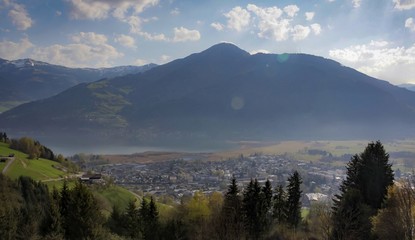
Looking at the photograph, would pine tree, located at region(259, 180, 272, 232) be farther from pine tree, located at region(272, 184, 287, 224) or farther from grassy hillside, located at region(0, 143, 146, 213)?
grassy hillside, located at region(0, 143, 146, 213)

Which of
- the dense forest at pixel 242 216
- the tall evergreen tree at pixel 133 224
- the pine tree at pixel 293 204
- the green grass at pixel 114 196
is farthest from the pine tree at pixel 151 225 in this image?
the green grass at pixel 114 196

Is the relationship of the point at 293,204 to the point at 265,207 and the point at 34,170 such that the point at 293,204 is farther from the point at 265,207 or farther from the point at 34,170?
the point at 34,170

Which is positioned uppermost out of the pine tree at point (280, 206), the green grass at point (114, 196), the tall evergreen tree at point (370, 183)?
the tall evergreen tree at point (370, 183)

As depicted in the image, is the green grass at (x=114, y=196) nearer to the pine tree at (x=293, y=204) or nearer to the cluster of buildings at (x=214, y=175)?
the cluster of buildings at (x=214, y=175)

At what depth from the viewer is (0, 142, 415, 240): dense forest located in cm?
2302

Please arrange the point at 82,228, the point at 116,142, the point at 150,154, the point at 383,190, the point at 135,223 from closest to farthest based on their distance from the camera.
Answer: the point at 82,228, the point at 383,190, the point at 135,223, the point at 150,154, the point at 116,142

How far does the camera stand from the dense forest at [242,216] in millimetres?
23016

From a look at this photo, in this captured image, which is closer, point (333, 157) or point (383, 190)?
point (383, 190)

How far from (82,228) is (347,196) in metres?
19.9

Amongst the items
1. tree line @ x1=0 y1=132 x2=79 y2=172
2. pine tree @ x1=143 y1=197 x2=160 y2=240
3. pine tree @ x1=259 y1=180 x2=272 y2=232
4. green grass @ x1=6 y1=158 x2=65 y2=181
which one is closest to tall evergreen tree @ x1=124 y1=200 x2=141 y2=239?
pine tree @ x1=143 y1=197 x2=160 y2=240

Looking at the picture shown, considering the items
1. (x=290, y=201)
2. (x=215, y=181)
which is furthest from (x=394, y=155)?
(x=290, y=201)

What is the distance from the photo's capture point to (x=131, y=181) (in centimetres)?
8412

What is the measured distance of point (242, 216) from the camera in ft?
103

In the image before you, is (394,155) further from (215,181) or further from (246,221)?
(246,221)
